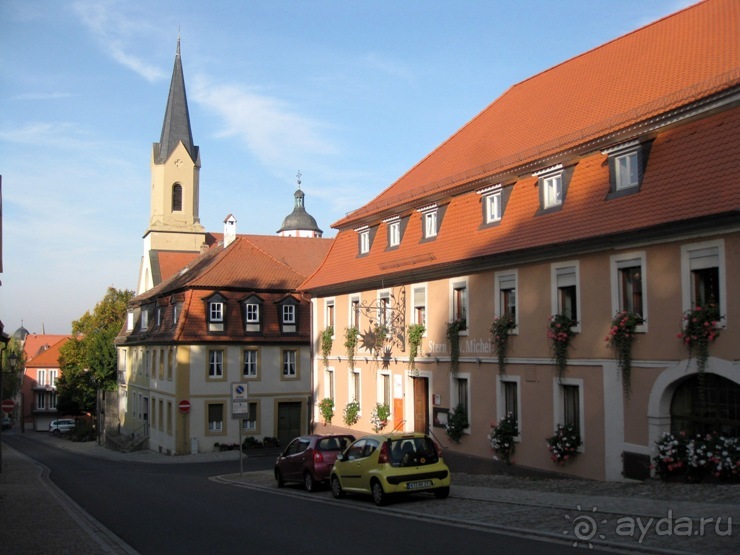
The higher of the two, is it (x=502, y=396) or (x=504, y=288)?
(x=504, y=288)

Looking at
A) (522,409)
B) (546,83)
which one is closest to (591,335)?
(522,409)

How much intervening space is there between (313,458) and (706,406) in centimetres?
1028

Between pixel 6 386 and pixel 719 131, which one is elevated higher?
pixel 719 131

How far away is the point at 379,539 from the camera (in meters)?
13.0

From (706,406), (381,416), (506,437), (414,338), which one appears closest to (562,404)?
(506,437)

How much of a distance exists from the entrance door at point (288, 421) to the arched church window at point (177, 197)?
1395 inches

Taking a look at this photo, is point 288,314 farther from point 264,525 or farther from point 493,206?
point 264,525

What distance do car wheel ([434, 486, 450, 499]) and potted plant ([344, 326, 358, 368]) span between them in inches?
548

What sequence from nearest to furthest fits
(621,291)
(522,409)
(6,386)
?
(621,291) < (522,409) < (6,386)

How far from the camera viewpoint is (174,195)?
78.6 meters

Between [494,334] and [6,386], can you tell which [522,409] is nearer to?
[494,334]

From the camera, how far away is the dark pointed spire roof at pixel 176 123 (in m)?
78.2

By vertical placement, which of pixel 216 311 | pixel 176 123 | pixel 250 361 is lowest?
pixel 250 361

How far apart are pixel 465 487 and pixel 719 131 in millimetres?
10105
